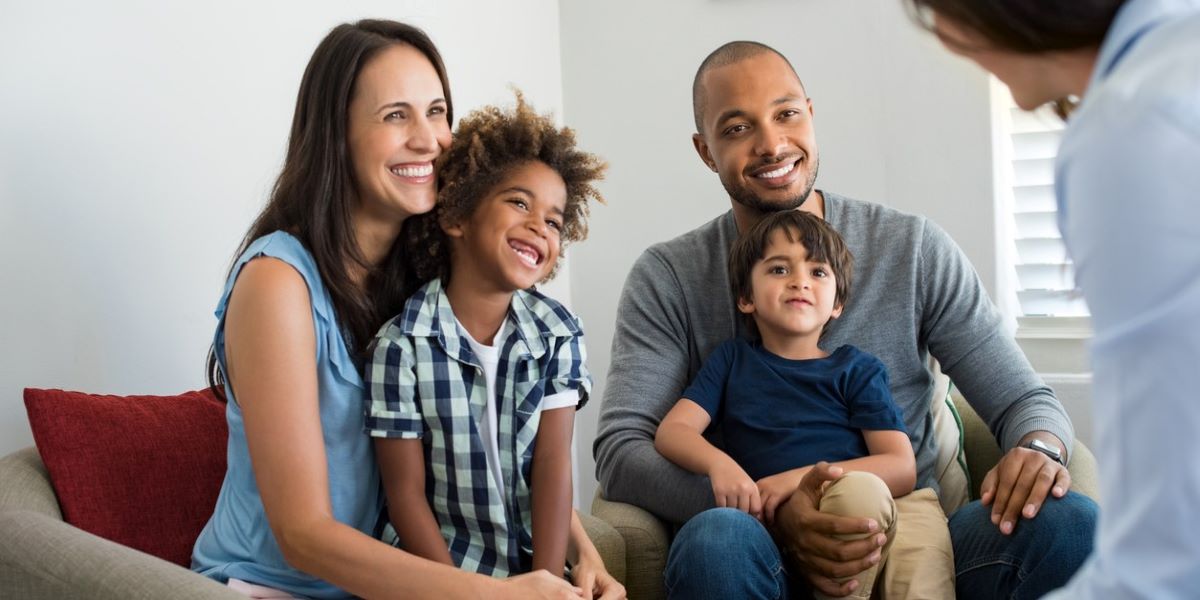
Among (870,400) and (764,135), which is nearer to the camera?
(870,400)

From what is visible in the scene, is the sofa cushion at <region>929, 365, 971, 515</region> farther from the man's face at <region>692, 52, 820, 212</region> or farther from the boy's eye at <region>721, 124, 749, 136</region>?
the boy's eye at <region>721, 124, 749, 136</region>

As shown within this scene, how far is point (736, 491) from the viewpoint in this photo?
6.11 feet

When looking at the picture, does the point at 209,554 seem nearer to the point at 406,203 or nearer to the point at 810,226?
the point at 406,203

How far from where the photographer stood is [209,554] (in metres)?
1.62

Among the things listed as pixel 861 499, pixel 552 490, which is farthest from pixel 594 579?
pixel 861 499

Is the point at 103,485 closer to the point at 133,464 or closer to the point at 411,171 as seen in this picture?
the point at 133,464

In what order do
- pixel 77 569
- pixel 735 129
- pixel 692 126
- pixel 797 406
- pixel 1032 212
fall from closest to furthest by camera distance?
pixel 77 569
pixel 797 406
pixel 735 129
pixel 1032 212
pixel 692 126

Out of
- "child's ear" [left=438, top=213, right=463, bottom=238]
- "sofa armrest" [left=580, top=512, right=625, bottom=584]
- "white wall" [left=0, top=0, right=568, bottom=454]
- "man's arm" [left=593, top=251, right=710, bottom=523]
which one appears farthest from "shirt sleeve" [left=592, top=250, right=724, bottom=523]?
"white wall" [left=0, top=0, right=568, bottom=454]

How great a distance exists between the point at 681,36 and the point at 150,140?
1.70m

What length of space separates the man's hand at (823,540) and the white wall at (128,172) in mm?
1137

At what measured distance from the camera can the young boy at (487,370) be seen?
1582 millimetres

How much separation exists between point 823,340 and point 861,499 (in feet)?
1.65

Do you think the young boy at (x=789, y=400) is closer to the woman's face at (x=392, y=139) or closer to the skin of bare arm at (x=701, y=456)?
the skin of bare arm at (x=701, y=456)

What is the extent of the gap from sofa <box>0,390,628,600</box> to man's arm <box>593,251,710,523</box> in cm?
17
